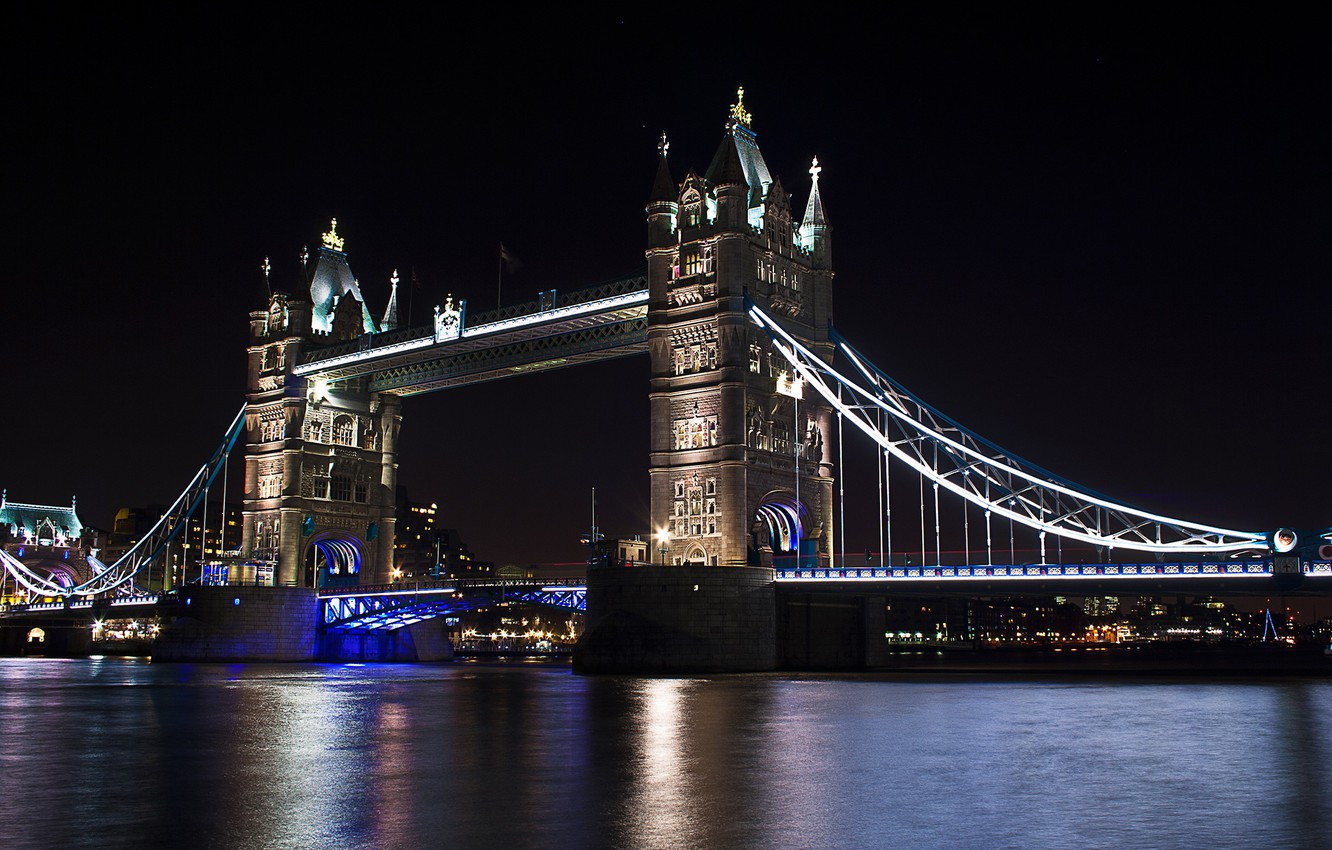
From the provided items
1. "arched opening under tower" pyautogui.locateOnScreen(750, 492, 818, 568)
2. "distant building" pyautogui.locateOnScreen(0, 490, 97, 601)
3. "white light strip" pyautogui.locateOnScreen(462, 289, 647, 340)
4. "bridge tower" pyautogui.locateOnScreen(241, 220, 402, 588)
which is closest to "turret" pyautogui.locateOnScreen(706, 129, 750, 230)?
"white light strip" pyautogui.locateOnScreen(462, 289, 647, 340)

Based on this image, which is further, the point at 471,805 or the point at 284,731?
the point at 284,731

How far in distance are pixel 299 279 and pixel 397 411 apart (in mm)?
11447

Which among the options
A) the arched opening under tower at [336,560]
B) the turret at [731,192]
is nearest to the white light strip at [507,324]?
the turret at [731,192]

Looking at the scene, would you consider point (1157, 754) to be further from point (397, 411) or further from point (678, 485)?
point (397, 411)

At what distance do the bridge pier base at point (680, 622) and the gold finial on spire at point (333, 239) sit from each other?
155 ft

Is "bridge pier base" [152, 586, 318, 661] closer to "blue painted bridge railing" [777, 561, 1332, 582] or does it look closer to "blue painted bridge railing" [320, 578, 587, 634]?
"blue painted bridge railing" [320, 578, 587, 634]

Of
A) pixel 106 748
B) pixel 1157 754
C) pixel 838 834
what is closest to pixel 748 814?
pixel 838 834

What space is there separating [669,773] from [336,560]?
265ft

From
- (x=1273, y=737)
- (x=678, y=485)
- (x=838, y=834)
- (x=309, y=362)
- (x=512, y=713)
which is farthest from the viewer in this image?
(x=309, y=362)

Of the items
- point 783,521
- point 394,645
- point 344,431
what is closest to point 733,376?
point 783,521

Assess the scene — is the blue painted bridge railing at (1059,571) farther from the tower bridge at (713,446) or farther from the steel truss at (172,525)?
the steel truss at (172,525)

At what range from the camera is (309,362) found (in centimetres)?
9125

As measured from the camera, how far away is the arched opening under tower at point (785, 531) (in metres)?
67.8

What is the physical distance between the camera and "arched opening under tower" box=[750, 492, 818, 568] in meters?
67.8
